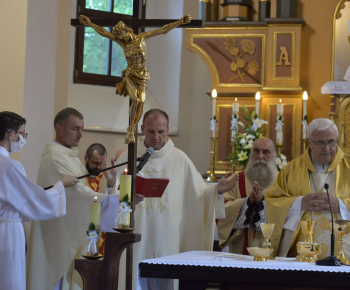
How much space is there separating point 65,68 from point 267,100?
115 inches

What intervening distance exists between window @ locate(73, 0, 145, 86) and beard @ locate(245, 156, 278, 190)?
4.85 metres

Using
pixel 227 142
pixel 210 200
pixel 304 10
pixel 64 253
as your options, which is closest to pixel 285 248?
pixel 210 200

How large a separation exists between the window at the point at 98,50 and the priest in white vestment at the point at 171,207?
504cm

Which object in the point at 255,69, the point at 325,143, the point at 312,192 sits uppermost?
the point at 255,69

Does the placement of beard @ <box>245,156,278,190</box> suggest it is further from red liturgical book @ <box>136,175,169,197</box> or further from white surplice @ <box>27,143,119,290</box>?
red liturgical book @ <box>136,175,169,197</box>

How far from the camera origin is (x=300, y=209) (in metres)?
4.53

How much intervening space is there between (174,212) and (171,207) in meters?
0.05

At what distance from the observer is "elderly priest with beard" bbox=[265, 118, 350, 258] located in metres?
4.50

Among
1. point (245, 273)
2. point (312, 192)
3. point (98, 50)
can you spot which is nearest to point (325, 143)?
point (312, 192)

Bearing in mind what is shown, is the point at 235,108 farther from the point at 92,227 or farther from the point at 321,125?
the point at 92,227

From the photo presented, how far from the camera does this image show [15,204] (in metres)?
4.28

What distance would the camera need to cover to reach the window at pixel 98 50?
1001cm

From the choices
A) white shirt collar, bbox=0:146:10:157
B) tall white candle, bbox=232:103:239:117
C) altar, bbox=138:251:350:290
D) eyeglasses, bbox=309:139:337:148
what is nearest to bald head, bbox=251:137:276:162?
eyeglasses, bbox=309:139:337:148

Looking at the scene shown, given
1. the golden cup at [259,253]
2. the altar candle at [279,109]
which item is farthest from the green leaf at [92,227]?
the altar candle at [279,109]
